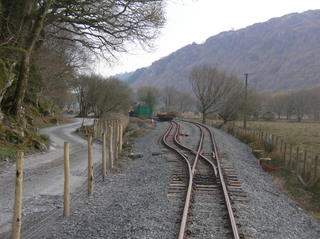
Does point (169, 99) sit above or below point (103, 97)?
above

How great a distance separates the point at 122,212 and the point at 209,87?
54.5m

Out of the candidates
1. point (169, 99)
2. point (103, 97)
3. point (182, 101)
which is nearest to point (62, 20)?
point (103, 97)

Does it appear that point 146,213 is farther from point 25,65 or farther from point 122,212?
point 25,65

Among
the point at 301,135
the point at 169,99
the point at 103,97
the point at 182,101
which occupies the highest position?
the point at 169,99

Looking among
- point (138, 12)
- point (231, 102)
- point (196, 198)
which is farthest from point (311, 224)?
point (231, 102)

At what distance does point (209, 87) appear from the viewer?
60312mm

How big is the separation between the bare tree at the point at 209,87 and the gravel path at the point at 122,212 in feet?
153

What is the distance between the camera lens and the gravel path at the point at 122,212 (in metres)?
6.04

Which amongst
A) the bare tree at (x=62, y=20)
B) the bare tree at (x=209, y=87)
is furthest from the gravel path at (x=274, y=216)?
the bare tree at (x=209, y=87)

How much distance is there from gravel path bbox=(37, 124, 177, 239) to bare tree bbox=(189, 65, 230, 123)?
46.7 meters

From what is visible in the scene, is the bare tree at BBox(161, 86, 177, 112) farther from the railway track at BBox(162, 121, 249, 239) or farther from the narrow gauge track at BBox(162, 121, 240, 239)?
the narrow gauge track at BBox(162, 121, 240, 239)

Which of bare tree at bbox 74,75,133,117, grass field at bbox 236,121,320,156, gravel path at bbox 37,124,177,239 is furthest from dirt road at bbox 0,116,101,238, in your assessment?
bare tree at bbox 74,75,133,117

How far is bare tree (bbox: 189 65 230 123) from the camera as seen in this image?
58.1m

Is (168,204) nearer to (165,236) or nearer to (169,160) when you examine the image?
(165,236)
